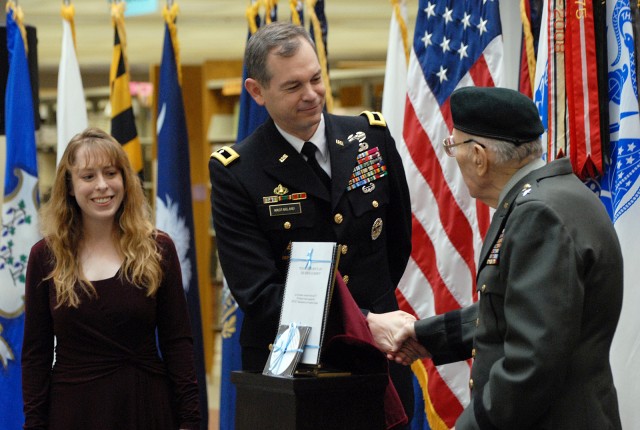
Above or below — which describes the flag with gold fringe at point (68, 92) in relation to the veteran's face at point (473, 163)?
above

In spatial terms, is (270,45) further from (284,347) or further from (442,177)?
(442,177)

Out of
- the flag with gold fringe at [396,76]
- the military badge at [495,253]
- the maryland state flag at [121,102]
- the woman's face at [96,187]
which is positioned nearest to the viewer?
the military badge at [495,253]

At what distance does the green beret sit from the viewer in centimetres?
203

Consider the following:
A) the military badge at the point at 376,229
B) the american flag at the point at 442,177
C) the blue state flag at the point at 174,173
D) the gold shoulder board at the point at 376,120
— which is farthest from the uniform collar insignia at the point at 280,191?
the blue state flag at the point at 174,173

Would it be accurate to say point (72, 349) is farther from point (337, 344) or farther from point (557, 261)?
point (557, 261)

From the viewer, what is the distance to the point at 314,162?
2689 millimetres

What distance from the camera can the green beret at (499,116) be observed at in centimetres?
203

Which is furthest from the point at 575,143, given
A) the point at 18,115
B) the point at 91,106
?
the point at 91,106

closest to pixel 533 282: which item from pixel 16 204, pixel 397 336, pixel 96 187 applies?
pixel 397 336

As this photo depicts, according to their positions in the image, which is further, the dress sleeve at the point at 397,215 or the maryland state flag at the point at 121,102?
the maryland state flag at the point at 121,102

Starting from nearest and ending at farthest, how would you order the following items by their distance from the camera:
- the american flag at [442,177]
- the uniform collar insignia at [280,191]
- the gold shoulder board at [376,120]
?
the uniform collar insignia at [280,191]
the gold shoulder board at [376,120]
the american flag at [442,177]

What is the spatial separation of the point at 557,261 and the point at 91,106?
24.9ft

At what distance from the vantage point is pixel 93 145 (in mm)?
3018

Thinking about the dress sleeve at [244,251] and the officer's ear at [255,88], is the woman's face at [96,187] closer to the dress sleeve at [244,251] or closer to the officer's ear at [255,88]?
the dress sleeve at [244,251]
